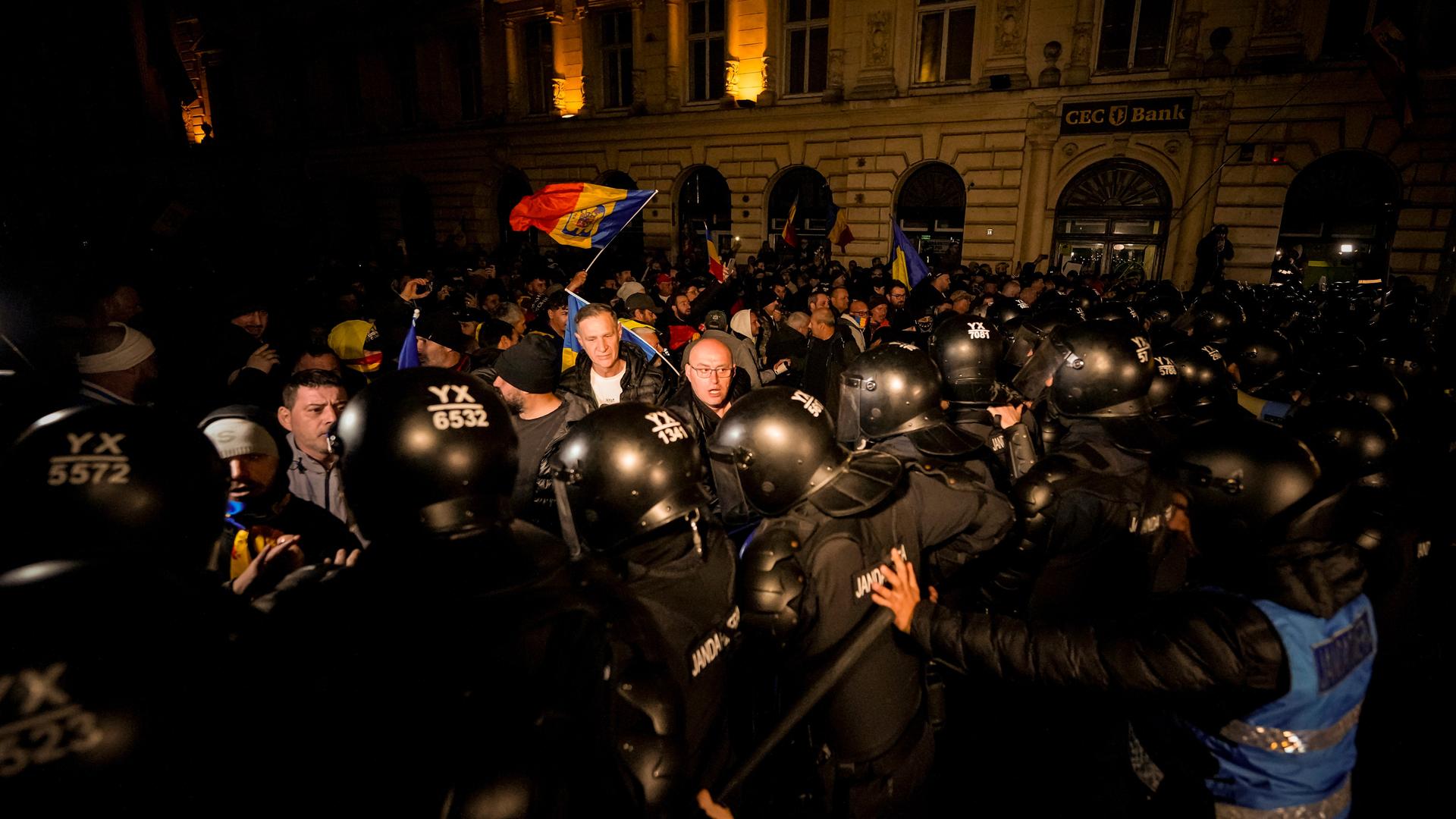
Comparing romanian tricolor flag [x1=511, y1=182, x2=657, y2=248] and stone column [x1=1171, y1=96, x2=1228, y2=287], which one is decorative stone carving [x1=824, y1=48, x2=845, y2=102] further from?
romanian tricolor flag [x1=511, y1=182, x2=657, y2=248]

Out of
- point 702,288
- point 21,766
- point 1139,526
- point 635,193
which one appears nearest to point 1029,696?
point 1139,526

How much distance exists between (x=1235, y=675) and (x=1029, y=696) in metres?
2.77

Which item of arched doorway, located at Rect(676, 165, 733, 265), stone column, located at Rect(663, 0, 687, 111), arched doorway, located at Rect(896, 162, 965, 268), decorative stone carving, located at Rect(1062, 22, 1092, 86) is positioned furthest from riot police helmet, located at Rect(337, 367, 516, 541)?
stone column, located at Rect(663, 0, 687, 111)

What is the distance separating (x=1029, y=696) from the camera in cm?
418

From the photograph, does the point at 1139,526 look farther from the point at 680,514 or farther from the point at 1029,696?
the point at 680,514

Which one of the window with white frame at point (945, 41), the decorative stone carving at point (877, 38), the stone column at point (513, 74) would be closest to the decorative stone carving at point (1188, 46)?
the window with white frame at point (945, 41)

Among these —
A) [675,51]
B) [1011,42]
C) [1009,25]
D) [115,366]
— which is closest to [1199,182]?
[1011,42]

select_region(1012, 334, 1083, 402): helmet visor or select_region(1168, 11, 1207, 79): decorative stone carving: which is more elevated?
select_region(1168, 11, 1207, 79): decorative stone carving

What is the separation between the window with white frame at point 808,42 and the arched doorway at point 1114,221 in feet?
26.6

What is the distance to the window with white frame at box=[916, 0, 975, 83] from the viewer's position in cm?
1709

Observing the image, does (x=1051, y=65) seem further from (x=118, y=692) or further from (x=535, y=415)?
(x=118, y=692)

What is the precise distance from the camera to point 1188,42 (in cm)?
1507

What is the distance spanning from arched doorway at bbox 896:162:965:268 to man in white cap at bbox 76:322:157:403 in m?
17.7

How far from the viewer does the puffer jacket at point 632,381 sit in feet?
16.2
